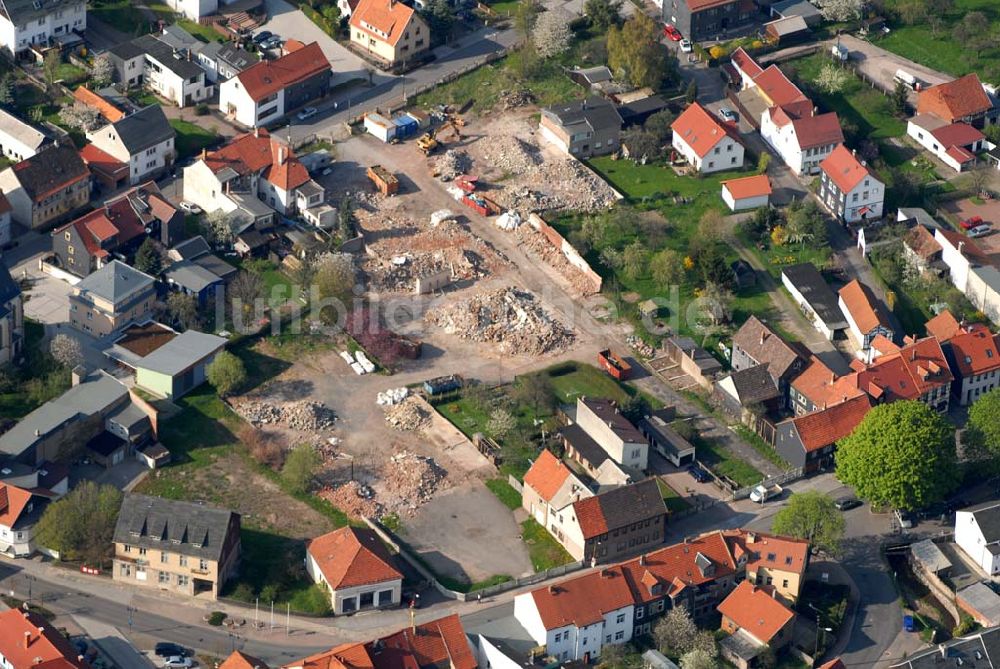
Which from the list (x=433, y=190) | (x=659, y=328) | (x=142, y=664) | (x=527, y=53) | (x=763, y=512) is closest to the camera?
(x=142, y=664)

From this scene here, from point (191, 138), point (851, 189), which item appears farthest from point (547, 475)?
point (191, 138)

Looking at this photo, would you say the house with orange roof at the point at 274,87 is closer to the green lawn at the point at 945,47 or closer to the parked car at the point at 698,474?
the green lawn at the point at 945,47

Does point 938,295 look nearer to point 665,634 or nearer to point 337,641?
point 665,634

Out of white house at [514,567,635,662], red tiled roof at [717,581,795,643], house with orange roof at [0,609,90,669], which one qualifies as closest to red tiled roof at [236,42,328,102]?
white house at [514,567,635,662]

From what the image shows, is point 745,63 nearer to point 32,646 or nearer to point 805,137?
point 805,137

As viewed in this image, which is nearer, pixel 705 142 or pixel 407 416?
pixel 407 416

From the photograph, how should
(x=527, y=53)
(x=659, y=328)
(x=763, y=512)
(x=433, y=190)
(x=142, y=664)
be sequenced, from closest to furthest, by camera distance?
(x=142, y=664)
(x=763, y=512)
(x=659, y=328)
(x=433, y=190)
(x=527, y=53)

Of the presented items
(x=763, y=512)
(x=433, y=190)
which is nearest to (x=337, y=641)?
(x=763, y=512)
